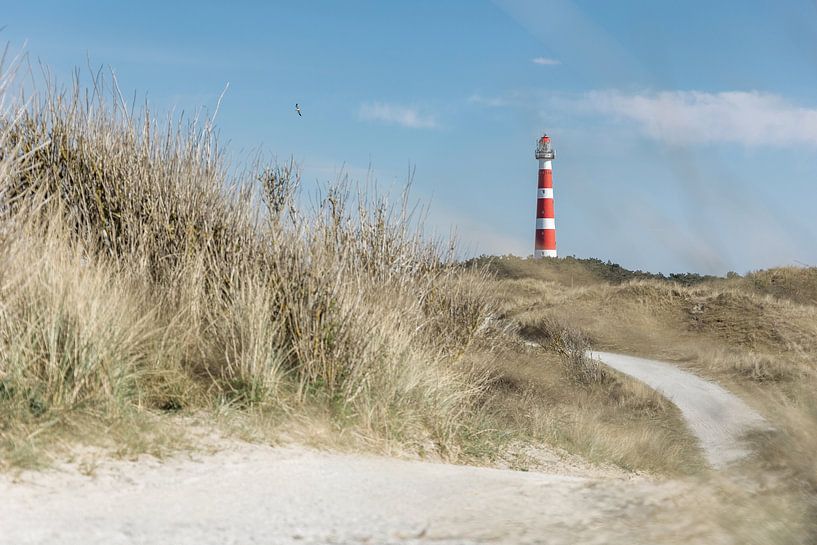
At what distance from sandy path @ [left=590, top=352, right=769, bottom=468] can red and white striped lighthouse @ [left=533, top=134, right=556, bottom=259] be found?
Answer: 25352mm

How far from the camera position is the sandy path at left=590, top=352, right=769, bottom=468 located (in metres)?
15.2

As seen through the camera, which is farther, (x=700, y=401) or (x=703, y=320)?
(x=703, y=320)

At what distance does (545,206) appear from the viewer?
2030 inches

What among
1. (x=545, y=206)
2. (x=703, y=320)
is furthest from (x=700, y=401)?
(x=545, y=206)

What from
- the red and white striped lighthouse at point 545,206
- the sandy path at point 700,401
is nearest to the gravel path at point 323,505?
the sandy path at point 700,401

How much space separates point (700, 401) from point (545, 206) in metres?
32.7

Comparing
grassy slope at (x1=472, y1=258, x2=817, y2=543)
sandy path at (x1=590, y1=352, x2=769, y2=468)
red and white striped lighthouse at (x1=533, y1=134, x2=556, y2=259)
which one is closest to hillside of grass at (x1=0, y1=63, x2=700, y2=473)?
sandy path at (x1=590, y1=352, x2=769, y2=468)

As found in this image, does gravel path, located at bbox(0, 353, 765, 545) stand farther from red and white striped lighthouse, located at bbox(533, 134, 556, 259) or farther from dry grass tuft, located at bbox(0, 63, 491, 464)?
red and white striped lighthouse, located at bbox(533, 134, 556, 259)

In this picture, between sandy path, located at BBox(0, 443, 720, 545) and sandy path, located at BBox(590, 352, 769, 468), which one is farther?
sandy path, located at BBox(590, 352, 769, 468)

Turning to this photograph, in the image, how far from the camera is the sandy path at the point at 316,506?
14.2ft

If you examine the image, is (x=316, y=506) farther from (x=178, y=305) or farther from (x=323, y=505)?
(x=178, y=305)

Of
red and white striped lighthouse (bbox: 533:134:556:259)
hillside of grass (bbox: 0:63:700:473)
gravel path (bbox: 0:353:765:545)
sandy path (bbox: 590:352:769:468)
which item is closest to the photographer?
gravel path (bbox: 0:353:765:545)

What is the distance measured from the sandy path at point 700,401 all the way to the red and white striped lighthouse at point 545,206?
83.2ft

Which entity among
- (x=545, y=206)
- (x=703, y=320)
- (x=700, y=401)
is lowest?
(x=700, y=401)
